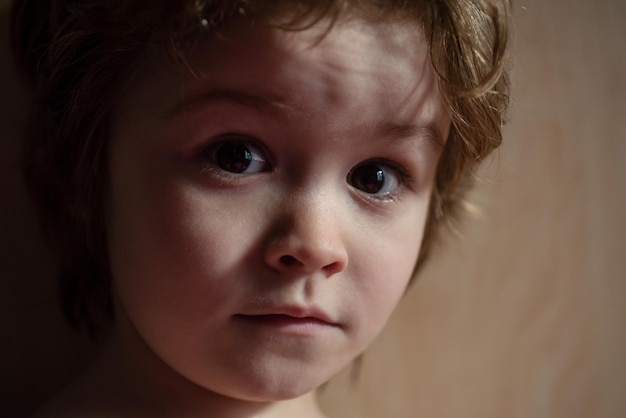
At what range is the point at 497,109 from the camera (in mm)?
834

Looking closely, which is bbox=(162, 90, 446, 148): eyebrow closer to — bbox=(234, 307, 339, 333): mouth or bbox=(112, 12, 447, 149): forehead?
bbox=(112, 12, 447, 149): forehead

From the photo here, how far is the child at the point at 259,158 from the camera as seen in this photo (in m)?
0.71

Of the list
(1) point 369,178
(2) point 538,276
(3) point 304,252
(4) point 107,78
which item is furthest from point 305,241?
(2) point 538,276

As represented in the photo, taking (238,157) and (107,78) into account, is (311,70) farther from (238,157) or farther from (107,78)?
(107,78)

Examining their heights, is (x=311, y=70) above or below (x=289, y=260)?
above

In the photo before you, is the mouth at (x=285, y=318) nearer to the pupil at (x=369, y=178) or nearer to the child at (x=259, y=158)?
the child at (x=259, y=158)

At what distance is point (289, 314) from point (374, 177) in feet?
0.51

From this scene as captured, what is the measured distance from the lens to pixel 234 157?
759 mm

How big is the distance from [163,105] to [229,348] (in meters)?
0.23

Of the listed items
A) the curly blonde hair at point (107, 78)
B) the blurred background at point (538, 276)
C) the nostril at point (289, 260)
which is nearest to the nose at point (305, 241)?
the nostril at point (289, 260)

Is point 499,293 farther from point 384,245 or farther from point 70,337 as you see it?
point 70,337

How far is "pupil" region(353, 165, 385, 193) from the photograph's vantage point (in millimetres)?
800

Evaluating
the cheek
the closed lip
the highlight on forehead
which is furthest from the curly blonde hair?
the closed lip

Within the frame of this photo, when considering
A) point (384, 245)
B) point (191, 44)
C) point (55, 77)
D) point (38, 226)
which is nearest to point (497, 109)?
point (384, 245)
